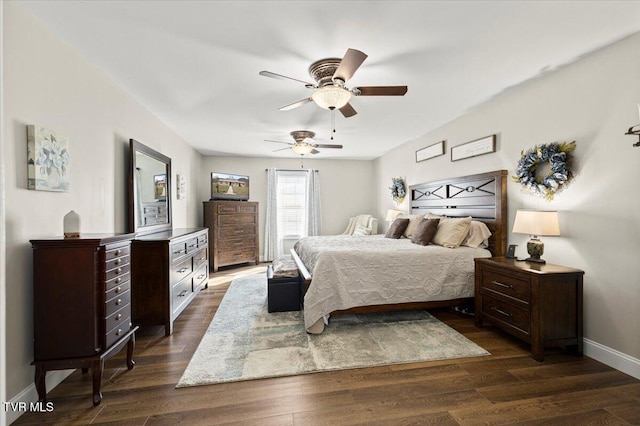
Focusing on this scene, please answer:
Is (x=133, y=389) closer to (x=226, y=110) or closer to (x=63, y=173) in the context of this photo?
(x=63, y=173)

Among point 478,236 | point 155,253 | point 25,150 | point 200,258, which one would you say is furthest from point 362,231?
point 25,150

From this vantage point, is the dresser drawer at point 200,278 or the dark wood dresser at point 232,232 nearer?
the dresser drawer at point 200,278

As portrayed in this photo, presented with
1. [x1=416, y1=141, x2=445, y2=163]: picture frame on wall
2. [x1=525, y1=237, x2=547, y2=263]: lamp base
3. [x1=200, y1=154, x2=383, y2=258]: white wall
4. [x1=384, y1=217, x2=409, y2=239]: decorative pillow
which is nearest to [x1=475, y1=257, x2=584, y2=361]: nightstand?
[x1=525, y1=237, x2=547, y2=263]: lamp base

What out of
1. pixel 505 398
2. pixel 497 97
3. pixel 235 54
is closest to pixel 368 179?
pixel 497 97

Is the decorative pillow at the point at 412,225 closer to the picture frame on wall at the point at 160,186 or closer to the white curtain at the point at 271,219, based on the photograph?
the white curtain at the point at 271,219

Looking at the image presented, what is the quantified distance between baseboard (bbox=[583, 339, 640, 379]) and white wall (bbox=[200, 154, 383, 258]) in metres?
4.43

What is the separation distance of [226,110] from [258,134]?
1145 millimetres

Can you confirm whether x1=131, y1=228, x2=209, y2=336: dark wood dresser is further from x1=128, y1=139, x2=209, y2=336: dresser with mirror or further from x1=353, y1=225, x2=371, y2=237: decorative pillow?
Answer: x1=353, y1=225, x2=371, y2=237: decorative pillow

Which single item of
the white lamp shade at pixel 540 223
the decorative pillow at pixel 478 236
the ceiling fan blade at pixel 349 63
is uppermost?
the ceiling fan blade at pixel 349 63

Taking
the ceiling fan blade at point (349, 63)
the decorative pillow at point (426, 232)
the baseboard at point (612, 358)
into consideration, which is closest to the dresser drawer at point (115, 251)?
the ceiling fan blade at point (349, 63)

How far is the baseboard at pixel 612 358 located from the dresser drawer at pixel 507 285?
2.24ft

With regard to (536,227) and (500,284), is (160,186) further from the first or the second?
(536,227)

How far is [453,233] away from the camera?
349 cm

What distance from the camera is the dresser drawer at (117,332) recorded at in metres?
1.92
